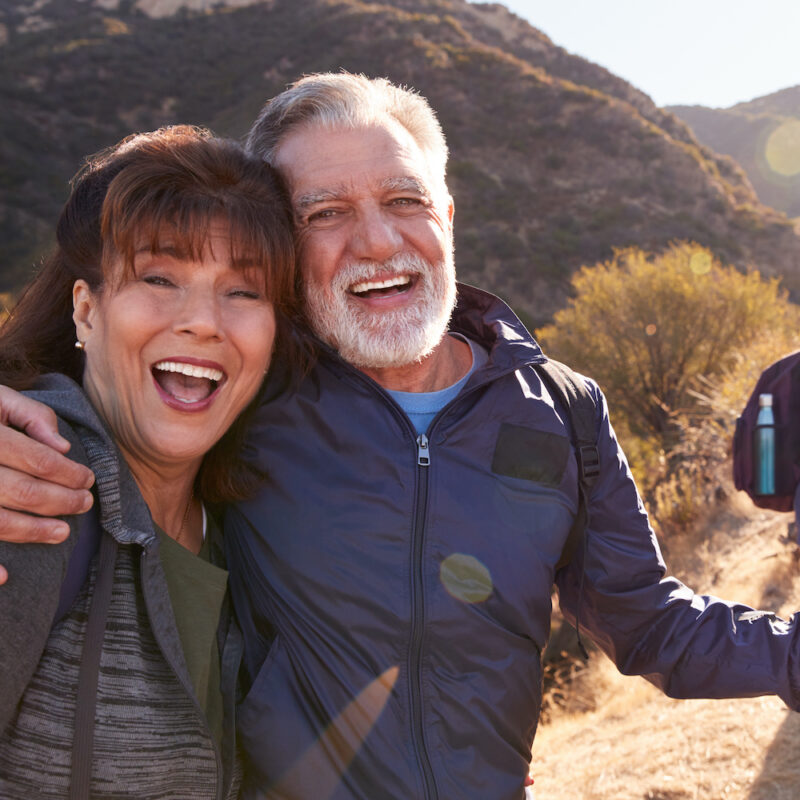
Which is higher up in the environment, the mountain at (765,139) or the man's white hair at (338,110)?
the mountain at (765,139)

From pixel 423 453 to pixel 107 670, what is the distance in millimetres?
840

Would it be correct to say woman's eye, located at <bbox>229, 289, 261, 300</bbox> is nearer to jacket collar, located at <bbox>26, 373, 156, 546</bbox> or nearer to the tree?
jacket collar, located at <bbox>26, 373, 156, 546</bbox>

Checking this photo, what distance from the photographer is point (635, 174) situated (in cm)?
2923

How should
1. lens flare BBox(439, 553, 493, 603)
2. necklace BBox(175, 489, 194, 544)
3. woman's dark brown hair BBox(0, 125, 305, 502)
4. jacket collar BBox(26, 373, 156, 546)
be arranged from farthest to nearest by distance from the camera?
necklace BBox(175, 489, 194, 544) → lens flare BBox(439, 553, 493, 603) → woman's dark brown hair BBox(0, 125, 305, 502) → jacket collar BBox(26, 373, 156, 546)

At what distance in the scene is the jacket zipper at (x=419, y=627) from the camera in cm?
167

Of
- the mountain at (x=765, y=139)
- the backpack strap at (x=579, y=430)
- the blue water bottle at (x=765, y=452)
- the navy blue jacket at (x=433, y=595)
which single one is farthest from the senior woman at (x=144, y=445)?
the mountain at (x=765, y=139)

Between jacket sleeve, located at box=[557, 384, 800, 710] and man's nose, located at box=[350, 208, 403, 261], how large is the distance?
76 centimetres

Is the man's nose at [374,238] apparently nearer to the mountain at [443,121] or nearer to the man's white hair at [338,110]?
the man's white hair at [338,110]

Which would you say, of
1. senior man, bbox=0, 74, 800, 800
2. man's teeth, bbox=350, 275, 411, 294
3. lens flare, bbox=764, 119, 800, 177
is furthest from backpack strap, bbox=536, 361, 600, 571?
lens flare, bbox=764, 119, 800, 177

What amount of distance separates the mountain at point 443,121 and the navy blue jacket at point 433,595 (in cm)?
2046

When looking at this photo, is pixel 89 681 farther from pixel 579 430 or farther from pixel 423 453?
pixel 579 430

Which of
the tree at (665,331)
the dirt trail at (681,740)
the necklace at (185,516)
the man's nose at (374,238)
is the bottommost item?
the dirt trail at (681,740)

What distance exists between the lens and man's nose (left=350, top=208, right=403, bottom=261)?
212 centimetres

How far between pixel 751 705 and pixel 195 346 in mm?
3528
